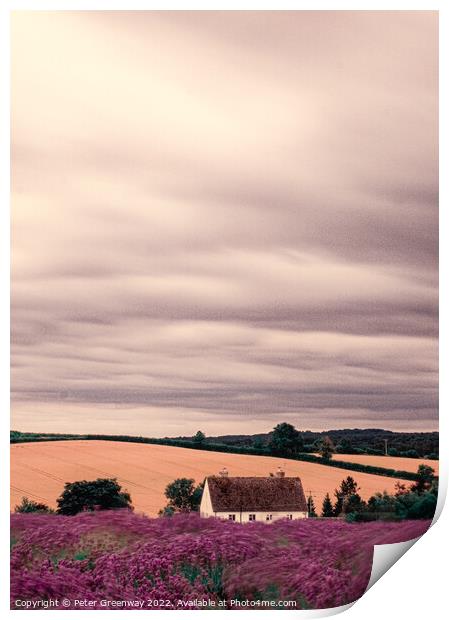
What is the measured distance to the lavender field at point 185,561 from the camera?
21.0 ft

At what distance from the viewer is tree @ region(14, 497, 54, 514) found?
6.52 m

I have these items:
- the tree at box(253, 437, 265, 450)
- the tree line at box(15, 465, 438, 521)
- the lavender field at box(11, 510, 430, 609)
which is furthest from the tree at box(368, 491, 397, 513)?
the tree at box(253, 437, 265, 450)

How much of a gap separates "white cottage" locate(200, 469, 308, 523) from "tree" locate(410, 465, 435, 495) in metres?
0.85

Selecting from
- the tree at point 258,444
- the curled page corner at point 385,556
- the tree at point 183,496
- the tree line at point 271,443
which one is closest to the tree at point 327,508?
the tree line at point 271,443

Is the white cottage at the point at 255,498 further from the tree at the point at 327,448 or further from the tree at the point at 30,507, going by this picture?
the tree at the point at 30,507

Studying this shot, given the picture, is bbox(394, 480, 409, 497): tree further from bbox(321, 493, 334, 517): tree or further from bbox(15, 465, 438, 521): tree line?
bbox(321, 493, 334, 517): tree

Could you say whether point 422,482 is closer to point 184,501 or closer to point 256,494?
point 256,494

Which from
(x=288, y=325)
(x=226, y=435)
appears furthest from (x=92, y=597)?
(x=288, y=325)

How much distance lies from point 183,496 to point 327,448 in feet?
3.68

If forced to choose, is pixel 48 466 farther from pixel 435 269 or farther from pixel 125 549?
pixel 435 269

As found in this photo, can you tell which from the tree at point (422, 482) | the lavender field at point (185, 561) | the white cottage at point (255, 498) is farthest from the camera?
the tree at point (422, 482)

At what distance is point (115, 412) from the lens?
646cm

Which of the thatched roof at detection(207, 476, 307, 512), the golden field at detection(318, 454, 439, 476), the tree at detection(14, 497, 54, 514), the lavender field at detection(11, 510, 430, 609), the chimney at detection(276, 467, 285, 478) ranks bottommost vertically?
the lavender field at detection(11, 510, 430, 609)

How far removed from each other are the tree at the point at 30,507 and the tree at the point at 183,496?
88 cm
